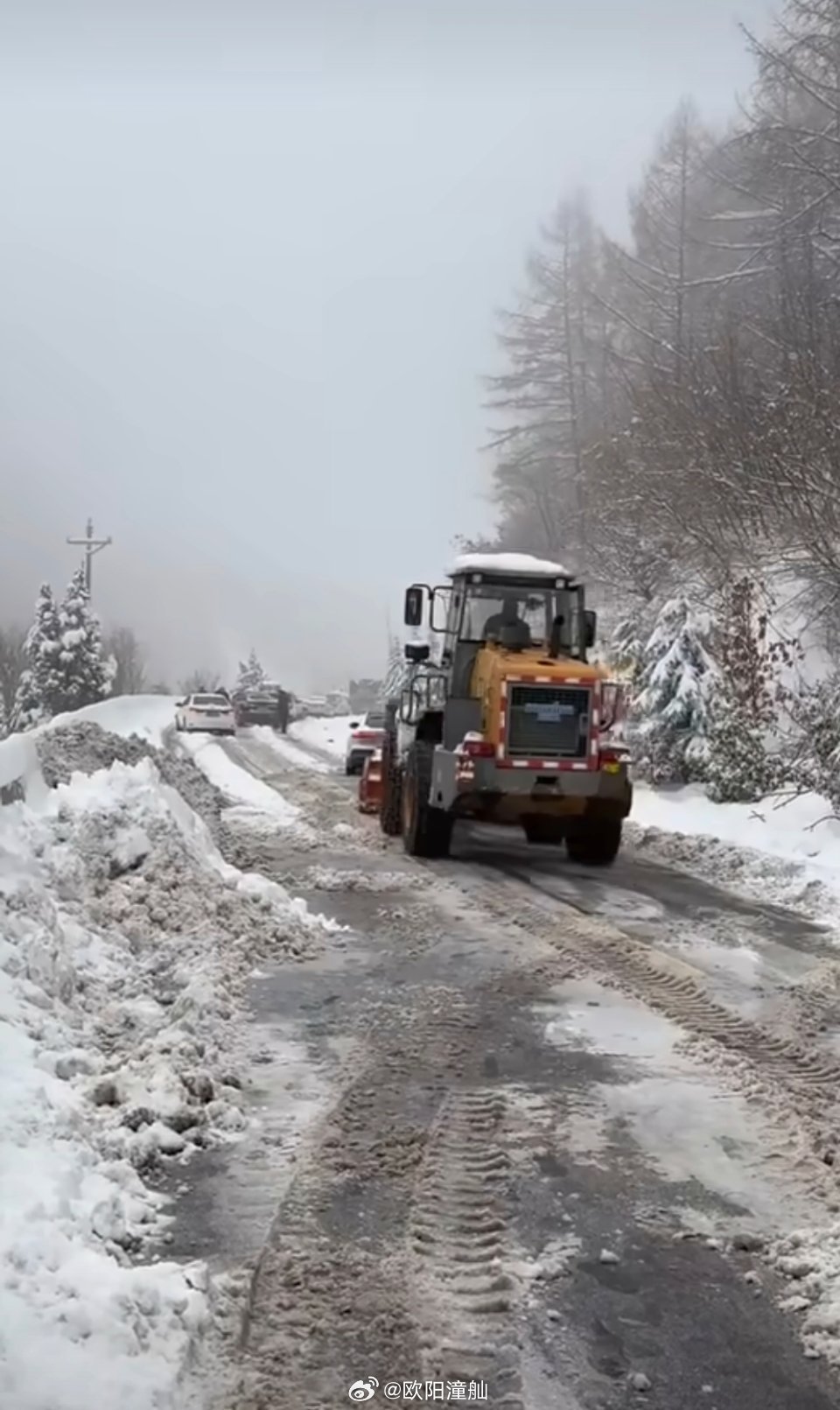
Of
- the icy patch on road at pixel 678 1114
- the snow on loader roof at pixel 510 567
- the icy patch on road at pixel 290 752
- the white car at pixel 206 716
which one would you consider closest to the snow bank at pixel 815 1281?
the icy patch on road at pixel 678 1114

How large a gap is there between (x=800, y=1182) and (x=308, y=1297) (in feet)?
6.66

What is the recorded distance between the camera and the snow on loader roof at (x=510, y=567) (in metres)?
14.0

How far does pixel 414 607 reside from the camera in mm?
13641

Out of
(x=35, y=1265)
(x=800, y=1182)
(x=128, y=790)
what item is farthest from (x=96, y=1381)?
(x=128, y=790)

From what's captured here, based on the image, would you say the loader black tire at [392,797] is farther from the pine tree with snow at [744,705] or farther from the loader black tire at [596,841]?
the pine tree with snow at [744,705]

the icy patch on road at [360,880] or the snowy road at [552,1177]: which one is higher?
the snowy road at [552,1177]

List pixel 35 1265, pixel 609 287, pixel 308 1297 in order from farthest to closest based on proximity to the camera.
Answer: pixel 609 287 < pixel 308 1297 < pixel 35 1265

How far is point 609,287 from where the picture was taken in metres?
36.8

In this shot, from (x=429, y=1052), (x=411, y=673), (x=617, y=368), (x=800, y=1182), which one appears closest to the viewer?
(x=800, y=1182)

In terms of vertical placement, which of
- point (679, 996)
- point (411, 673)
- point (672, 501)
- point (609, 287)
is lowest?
point (679, 996)

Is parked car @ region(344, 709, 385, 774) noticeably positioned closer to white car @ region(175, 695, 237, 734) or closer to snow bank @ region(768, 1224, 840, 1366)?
white car @ region(175, 695, 237, 734)

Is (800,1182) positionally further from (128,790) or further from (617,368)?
(617,368)

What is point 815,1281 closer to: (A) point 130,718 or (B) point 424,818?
(B) point 424,818

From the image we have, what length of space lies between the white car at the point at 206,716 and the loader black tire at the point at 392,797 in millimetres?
22201
